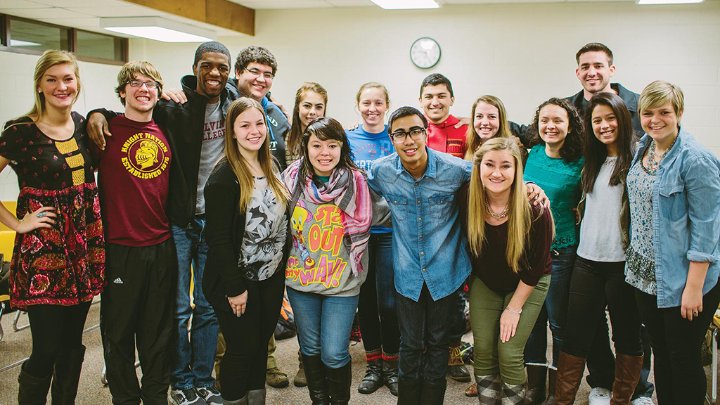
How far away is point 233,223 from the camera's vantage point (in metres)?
2.28

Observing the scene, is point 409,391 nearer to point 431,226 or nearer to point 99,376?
point 431,226

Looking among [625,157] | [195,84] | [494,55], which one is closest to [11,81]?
[195,84]

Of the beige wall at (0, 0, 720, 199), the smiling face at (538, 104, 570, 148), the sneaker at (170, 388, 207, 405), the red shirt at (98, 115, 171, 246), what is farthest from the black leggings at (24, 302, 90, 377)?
the beige wall at (0, 0, 720, 199)

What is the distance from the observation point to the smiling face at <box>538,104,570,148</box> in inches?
106

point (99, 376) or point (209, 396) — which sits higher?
point (209, 396)

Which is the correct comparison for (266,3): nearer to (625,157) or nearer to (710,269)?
(625,157)

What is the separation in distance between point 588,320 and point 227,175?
5.69 ft

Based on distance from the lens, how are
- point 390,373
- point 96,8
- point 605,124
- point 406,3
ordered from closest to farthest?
point 605,124 < point 390,373 < point 96,8 < point 406,3

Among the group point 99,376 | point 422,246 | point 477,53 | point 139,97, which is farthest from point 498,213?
point 477,53

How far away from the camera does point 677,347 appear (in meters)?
2.24

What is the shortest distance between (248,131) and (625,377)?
210cm

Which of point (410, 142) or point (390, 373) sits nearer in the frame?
point (410, 142)

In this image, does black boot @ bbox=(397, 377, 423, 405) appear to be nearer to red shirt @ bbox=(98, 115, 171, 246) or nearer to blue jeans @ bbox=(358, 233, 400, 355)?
blue jeans @ bbox=(358, 233, 400, 355)

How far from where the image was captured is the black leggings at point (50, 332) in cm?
231
